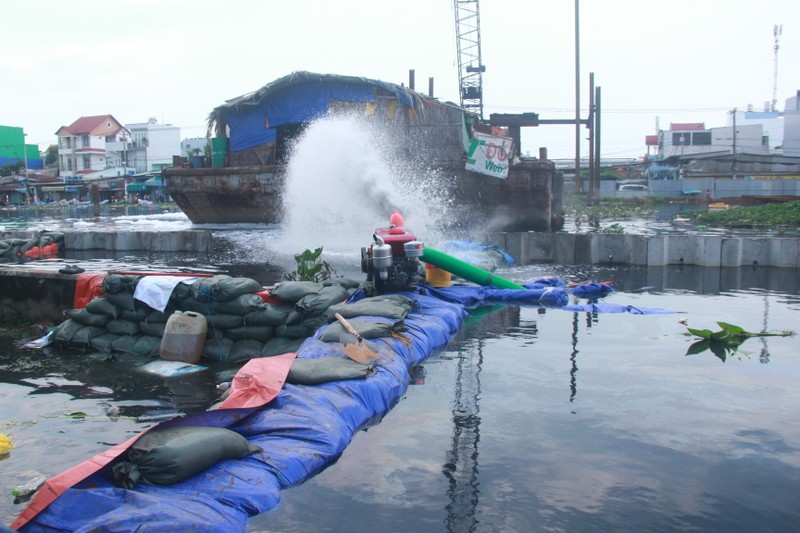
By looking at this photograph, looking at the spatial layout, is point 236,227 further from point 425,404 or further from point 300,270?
point 425,404

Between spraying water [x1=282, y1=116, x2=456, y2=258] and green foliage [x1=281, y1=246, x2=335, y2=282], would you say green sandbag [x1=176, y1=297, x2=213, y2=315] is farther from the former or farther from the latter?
spraying water [x1=282, y1=116, x2=456, y2=258]

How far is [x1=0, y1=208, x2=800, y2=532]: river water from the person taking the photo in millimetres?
3705

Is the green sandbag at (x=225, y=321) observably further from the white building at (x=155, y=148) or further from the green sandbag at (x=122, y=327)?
the white building at (x=155, y=148)

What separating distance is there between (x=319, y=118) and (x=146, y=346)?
16988 millimetres

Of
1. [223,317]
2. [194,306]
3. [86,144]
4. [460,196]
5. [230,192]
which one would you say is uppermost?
[86,144]

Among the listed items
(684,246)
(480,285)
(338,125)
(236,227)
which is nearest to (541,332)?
(480,285)

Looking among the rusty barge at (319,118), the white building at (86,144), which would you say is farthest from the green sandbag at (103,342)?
the white building at (86,144)

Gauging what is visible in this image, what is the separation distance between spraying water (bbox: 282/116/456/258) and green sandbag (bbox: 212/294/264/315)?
8728 millimetres

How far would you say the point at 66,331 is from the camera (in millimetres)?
8586

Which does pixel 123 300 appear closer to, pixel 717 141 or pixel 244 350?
pixel 244 350

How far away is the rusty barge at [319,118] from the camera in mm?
24062

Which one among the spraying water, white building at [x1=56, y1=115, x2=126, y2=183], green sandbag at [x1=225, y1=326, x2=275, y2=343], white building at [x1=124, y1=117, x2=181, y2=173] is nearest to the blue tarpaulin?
green sandbag at [x1=225, y1=326, x2=275, y2=343]

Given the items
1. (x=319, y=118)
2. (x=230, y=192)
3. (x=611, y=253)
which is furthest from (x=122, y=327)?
(x=230, y=192)

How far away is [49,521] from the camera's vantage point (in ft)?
10.6
